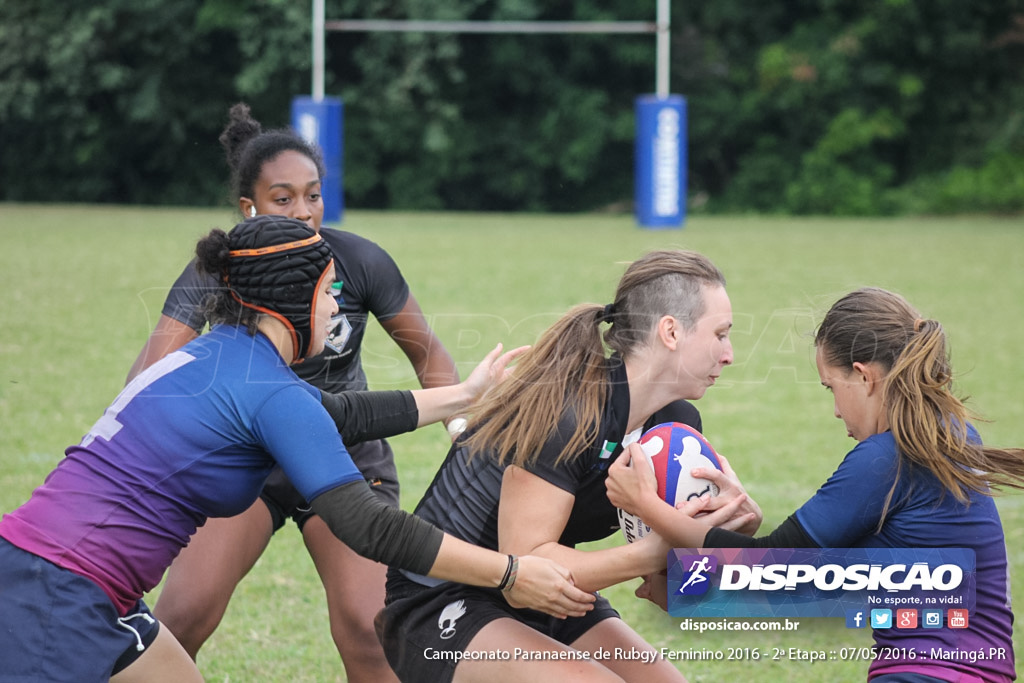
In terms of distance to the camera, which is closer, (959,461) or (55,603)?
(55,603)

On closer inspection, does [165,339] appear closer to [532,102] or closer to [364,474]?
[364,474]

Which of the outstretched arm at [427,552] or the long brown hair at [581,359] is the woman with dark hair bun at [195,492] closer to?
the outstretched arm at [427,552]

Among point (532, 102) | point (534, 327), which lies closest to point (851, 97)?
point (532, 102)

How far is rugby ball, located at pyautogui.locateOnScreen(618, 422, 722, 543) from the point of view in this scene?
2.86 m

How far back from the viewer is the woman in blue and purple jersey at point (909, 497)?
2596 millimetres

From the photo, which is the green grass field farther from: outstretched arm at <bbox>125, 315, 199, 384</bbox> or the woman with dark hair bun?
the woman with dark hair bun

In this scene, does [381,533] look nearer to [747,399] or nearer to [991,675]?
[991,675]

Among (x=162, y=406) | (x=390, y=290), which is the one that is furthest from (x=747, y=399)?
(x=162, y=406)

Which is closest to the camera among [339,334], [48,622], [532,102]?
[48,622]

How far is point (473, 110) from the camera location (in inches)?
1195

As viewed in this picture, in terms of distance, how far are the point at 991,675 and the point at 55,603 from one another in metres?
1.98

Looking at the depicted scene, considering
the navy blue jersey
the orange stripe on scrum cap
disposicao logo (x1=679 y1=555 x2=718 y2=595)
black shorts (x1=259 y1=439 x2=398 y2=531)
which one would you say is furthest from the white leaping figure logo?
black shorts (x1=259 y1=439 x2=398 y2=531)

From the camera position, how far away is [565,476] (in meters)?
2.72

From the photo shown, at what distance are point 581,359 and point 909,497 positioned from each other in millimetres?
806
